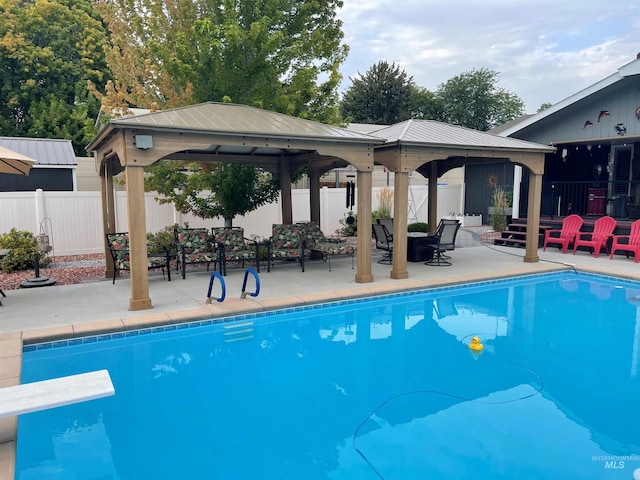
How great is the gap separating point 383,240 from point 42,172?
37.5 ft

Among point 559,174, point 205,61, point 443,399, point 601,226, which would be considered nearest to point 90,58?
point 205,61

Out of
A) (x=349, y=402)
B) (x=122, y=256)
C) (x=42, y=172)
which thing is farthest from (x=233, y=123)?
(x=42, y=172)

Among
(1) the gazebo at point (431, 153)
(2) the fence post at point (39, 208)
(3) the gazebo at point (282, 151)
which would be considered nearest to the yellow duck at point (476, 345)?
(3) the gazebo at point (282, 151)

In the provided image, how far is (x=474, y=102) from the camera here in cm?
3797

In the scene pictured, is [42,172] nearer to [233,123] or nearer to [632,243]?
[233,123]

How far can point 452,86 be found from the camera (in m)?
38.4

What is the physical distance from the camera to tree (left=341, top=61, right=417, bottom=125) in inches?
1218

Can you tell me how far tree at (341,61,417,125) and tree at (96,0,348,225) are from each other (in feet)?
66.4

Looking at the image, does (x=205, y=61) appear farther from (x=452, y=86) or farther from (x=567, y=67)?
(x=452, y=86)

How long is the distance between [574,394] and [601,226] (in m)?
8.85

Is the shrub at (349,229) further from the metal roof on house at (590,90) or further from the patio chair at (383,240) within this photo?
the metal roof on house at (590,90)

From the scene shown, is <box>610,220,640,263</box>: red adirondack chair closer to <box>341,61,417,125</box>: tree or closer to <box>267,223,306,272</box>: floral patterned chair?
<box>267,223,306,272</box>: floral patterned chair

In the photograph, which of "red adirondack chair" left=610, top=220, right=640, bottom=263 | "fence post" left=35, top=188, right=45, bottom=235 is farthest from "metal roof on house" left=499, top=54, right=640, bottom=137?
"fence post" left=35, top=188, right=45, bottom=235

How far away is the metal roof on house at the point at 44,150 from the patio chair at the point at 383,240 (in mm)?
10589
